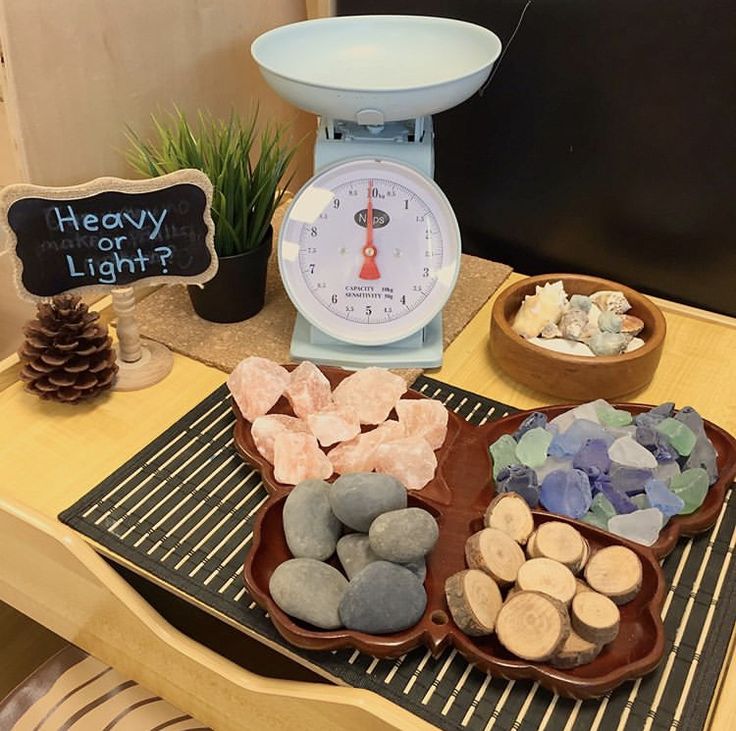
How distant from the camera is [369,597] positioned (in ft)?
2.25

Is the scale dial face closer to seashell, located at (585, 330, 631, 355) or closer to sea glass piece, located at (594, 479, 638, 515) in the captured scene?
seashell, located at (585, 330, 631, 355)

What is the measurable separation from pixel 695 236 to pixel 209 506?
2.33ft

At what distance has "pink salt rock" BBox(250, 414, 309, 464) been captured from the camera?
34.4 inches

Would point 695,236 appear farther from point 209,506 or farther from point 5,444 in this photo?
point 5,444

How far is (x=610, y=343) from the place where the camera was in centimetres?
100

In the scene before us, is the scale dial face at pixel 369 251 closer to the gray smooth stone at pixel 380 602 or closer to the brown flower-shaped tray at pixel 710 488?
the brown flower-shaped tray at pixel 710 488

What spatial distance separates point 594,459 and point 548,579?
159 millimetres

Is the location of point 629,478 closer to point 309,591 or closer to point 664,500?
point 664,500

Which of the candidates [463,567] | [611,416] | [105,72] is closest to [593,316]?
[611,416]

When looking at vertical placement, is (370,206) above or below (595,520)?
above

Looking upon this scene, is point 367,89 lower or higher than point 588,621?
higher

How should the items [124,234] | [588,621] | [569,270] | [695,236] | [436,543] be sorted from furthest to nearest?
[569,270]
[695,236]
[124,234]
[436,543]
[588,621]

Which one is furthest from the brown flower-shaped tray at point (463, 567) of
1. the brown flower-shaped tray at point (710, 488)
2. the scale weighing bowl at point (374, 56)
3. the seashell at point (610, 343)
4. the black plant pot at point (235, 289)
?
the scale weighing bowl at point (374, 56)

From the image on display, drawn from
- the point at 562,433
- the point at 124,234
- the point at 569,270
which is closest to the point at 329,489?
the point at 562,433
